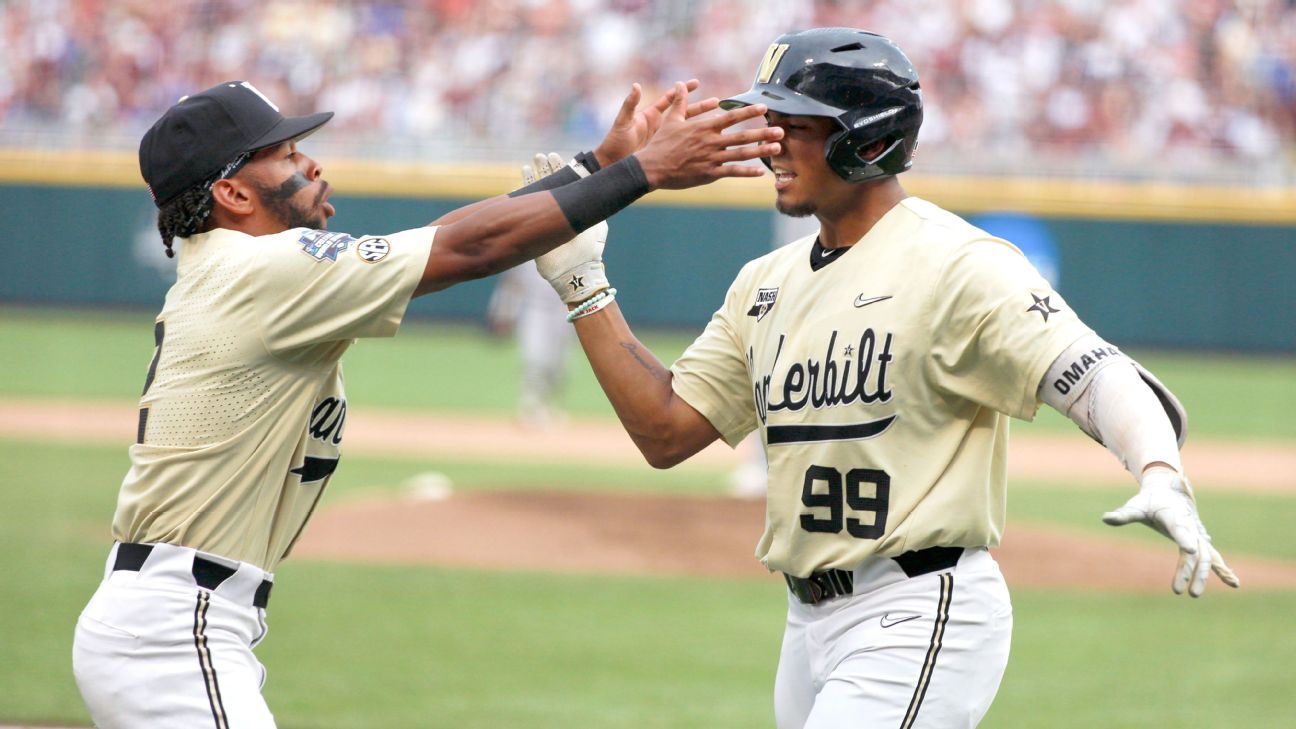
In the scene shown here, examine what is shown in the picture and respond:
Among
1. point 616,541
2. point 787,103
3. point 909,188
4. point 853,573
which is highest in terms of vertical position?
point 787,103

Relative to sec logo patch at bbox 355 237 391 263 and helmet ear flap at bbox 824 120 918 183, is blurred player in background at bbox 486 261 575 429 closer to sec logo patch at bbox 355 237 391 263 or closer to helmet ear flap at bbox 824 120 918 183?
helmet ear flap at bbox 824 120 918 183

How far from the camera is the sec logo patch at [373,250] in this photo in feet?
10.9

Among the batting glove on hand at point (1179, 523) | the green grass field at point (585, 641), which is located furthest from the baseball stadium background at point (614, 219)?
the batting glove on hand at point (1179, 523)

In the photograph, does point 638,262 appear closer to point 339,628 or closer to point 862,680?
point 339,628

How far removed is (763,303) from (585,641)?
4772 millimetres

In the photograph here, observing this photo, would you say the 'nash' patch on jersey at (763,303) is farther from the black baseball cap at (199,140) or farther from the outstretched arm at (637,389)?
the black baseball cap at (199,140)

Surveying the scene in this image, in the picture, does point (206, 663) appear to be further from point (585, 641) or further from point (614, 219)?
point (614, 219)

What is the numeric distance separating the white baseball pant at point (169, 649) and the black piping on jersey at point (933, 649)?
1403mm

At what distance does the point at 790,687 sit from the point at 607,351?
3.13 feet

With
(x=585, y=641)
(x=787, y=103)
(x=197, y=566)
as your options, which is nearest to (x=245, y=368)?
(x=197, y=566)

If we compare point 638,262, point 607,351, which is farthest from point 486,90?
point 607,351

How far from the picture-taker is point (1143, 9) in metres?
23.3

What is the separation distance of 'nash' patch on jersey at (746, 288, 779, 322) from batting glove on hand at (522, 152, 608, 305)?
393 mm

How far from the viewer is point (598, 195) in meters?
3.40
